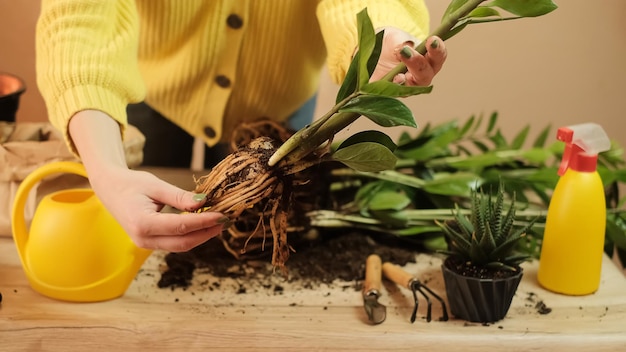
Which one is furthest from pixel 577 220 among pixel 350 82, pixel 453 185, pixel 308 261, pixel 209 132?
pixel 209 132

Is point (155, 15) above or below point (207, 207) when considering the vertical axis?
above

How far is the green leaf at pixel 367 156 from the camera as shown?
0.60 metres

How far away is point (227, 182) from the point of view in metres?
0.68

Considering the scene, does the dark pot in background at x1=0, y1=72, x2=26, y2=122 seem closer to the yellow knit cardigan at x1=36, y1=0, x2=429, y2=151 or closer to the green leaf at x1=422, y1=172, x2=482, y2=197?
the yellow knit cardigan at x1=36, y1=0, x2=429, y2=151

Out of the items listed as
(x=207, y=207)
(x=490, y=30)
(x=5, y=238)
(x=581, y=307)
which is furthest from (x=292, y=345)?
(x=490, y=30)

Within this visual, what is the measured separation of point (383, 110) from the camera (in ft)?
1.91

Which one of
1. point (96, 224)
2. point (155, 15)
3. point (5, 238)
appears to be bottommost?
point (5, 238)

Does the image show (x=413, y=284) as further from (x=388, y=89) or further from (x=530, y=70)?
(x=530, y=70)

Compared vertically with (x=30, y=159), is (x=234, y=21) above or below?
above

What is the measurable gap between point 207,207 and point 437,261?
1.61 feet

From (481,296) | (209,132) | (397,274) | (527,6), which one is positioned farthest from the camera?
(209,132)

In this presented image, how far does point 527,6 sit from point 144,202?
0.42m

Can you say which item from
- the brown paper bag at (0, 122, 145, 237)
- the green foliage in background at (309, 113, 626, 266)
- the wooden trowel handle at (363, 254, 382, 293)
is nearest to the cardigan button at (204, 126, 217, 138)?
the brown paper bag at (0, 122, 145, 237)

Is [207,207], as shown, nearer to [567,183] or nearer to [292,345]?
[292,345]
